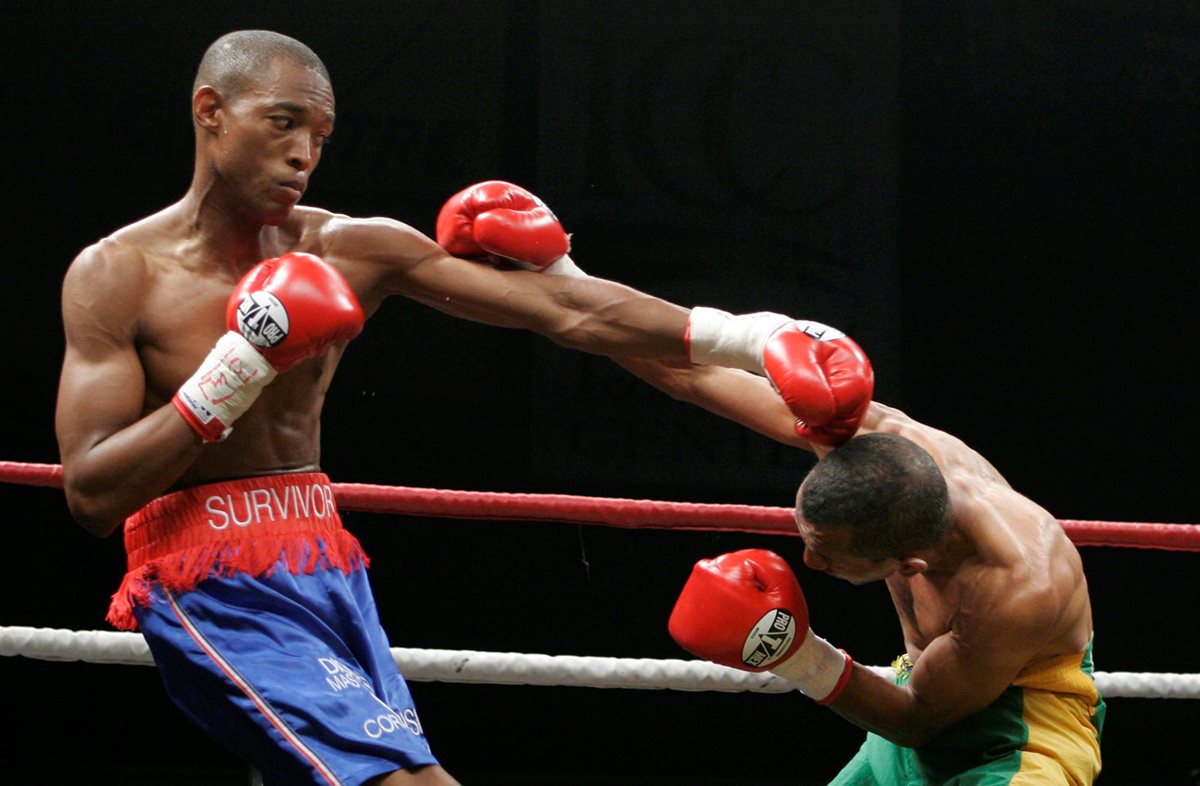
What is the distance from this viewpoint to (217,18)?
13.9 feet

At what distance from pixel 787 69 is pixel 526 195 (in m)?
3.06

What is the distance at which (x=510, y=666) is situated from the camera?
210 centimetres

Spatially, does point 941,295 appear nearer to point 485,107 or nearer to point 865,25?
point 865,25

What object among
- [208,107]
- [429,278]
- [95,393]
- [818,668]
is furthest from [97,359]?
[818,668]

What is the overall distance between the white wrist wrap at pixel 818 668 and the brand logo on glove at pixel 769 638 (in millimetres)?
29

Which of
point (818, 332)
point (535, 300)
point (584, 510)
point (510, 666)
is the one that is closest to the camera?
point (818, 332)

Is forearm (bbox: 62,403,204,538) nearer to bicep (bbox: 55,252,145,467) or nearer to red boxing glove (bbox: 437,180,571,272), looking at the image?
bicep (bbox: 55,252,145,467)

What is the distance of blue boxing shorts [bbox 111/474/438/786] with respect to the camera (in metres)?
1.29

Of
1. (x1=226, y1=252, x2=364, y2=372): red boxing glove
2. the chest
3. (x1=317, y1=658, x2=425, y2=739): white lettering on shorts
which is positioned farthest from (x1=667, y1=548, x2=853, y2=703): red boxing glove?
(x1=226, y1=252, x2=364, y2=372): red boxing glove

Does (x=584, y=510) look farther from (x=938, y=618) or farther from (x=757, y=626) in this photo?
(x=938, y=618)

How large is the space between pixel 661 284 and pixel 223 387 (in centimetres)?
319

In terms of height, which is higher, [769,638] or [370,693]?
[370,693]

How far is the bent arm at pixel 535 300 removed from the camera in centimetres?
163

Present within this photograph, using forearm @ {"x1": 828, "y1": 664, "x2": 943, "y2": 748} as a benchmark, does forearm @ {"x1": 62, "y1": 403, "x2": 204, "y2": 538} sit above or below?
above
